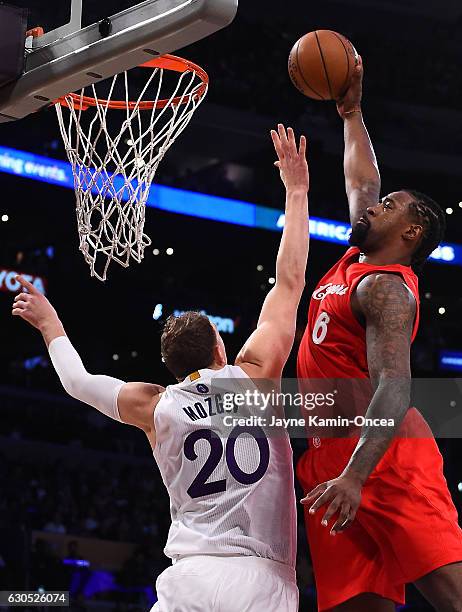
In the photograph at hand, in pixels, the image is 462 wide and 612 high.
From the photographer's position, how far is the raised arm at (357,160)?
3.63m

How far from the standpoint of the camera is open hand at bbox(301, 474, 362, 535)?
2.67 m

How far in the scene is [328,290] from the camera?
10.8ft

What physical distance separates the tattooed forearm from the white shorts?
19.9 inches

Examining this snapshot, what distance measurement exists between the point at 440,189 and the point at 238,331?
15.0 feet

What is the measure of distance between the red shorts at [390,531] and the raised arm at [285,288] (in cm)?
36

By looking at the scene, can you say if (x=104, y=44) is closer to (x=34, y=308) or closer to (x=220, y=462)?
(x=34, y=308)

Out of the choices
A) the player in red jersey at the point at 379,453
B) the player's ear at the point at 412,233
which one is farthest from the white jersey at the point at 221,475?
the player's ear at the point at 412,233

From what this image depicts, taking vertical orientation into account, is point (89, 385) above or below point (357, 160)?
below

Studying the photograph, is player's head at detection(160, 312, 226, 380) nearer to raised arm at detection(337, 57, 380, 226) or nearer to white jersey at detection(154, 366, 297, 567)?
white jersey at detection(154, 366, 297, 567)

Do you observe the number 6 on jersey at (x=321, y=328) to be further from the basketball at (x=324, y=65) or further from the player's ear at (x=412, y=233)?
the basketball at (x=324, y=65)

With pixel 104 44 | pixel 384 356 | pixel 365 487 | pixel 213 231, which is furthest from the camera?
pixel 213 231

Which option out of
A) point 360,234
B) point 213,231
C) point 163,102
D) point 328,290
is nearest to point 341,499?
point 328,290

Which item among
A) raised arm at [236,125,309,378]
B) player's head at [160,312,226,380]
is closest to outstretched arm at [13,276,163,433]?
player's head at [160,312,226,380]

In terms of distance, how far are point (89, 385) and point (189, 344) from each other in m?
0.42
